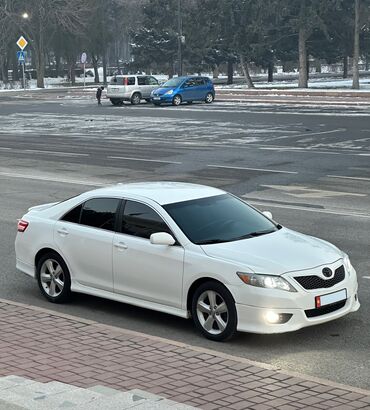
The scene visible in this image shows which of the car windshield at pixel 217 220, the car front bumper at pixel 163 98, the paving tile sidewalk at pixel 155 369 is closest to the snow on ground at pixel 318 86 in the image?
the car front bumper at pixel 163 98

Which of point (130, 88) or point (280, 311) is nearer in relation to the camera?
point (280, 311)

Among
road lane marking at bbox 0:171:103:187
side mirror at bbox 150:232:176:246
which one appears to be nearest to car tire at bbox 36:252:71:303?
side mirror at bbox 150:232:176:246

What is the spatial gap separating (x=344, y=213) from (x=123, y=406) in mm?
10434

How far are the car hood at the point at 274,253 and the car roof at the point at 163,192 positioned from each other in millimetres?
928

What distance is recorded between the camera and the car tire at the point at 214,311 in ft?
28.1

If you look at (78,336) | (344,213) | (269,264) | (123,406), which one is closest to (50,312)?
(78,336)

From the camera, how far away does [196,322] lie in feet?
29.1

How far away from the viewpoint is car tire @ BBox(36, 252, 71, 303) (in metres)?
10.2

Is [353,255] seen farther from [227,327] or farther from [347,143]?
[347,143]

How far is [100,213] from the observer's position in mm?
9992

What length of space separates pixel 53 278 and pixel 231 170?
12761 mm

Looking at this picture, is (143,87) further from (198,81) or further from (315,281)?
(315,281)

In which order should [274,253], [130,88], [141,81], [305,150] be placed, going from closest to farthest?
[274,253] → [305,150] → [130,88] → [141,81]

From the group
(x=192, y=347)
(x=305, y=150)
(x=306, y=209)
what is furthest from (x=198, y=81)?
(x=192, y=347)
